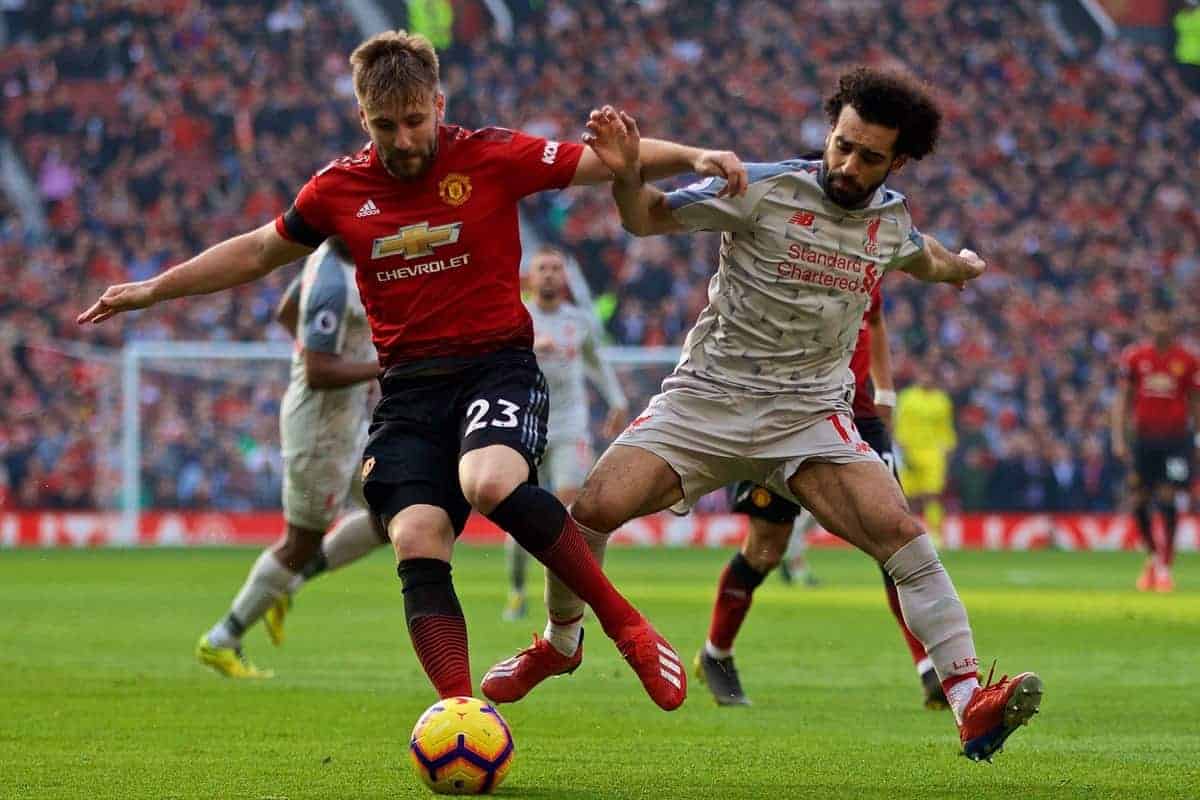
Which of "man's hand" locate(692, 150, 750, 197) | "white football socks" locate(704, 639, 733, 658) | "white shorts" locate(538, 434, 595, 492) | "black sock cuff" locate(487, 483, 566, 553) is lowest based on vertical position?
"white shorts" locate(538, 434, 595, 492)

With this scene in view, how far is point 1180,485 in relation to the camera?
18.7 m

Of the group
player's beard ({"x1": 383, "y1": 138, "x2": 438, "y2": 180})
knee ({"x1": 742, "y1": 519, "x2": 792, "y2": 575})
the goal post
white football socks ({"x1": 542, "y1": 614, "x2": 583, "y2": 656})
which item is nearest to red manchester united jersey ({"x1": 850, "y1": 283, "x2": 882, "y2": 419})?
knee ({"x1": 742, "y1": 519, "x2": 792, "y2": 575})

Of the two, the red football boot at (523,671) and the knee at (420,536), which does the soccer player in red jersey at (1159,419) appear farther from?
the knee at (420,536)

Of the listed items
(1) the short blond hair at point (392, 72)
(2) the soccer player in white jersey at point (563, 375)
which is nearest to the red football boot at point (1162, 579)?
(2) the soccer player in white jersey at point (563, 375)

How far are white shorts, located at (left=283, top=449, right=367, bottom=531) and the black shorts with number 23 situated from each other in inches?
147

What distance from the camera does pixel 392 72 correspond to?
6184 mm

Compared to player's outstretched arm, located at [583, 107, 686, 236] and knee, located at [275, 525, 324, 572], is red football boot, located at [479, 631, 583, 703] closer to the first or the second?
player's outstretched arm, located at [583, 107, 686, 236]

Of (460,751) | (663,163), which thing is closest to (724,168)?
(663,163)

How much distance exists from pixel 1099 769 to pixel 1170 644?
5.62m

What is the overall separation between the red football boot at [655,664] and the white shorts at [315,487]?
171 inches

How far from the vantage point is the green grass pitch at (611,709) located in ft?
20.4

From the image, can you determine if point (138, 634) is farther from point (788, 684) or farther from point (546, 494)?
point (546, 494)

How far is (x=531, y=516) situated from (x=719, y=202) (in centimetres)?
137

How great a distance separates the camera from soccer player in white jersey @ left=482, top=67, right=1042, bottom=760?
675 centimetres
